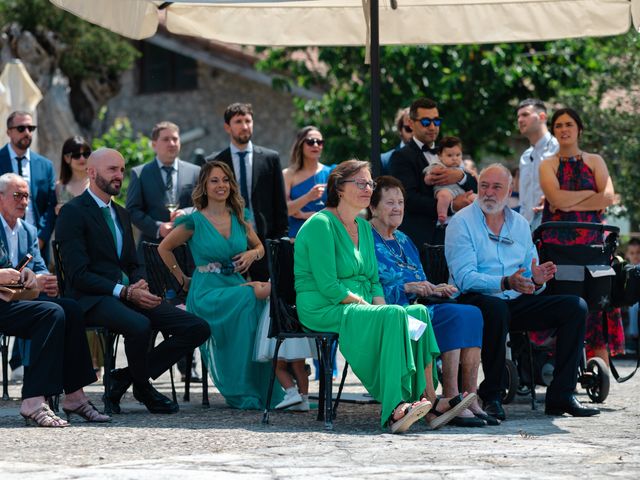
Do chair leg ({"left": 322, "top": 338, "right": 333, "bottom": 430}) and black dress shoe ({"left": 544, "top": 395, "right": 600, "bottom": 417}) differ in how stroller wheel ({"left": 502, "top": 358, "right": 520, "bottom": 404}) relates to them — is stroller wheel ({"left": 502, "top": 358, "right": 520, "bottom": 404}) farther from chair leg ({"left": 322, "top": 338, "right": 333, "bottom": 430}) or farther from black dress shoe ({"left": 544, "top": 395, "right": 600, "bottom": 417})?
chair leg ({"left": 322, "top": 338, "right": 333, "bottom": 430})

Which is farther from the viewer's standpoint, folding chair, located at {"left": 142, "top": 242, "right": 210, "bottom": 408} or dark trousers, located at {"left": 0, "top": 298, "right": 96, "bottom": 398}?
folding chair, located at {"left": 142, "top": 242, "right": 210, "bottom": 408}

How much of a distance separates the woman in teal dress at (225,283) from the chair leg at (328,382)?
3.46 ft

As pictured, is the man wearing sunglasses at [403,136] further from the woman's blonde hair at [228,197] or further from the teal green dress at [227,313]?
the teal green dress at [227,313]

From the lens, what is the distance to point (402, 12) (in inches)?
424

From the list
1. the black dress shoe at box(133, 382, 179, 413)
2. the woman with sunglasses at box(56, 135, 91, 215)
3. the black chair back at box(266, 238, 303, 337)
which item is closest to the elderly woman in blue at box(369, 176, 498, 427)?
the black chair back at box(266, 238, 303, 337)

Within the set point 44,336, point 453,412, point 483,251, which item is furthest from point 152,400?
point 483,251

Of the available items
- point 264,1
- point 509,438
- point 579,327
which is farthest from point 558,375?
point 264,1

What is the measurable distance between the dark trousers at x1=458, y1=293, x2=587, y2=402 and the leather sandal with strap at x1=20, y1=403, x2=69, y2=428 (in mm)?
2568

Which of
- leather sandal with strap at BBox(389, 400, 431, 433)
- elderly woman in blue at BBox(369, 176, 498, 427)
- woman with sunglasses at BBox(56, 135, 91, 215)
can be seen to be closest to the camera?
leather sandal with strap at BBox(389, 400, 431, 433)

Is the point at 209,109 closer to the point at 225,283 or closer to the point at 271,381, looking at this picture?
the point at 225,283

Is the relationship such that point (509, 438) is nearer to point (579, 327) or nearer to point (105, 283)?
point (579, 327)

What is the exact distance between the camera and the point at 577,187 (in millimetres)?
10195

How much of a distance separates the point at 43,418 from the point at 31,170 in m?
3.67

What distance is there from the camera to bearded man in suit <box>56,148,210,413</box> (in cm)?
868
